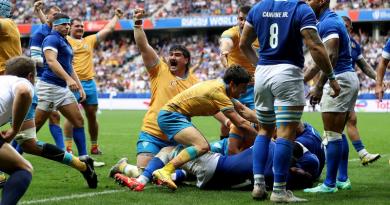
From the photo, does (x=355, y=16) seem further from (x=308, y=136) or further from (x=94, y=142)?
(x=308, y=136)

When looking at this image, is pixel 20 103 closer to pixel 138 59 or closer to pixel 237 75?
pixel 237 75

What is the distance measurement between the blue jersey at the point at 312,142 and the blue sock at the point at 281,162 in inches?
59.1

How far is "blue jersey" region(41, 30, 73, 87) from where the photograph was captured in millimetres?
9234

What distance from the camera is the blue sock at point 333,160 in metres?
6.94

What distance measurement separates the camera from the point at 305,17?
6156mm

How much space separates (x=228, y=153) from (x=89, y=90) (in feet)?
13.7

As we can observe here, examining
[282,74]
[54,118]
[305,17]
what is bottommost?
[54,118]

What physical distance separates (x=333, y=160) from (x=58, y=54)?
448cm

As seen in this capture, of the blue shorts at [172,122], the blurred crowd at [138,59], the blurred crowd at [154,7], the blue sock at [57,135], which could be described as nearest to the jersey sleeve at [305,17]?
the blue shorts at [172,122]

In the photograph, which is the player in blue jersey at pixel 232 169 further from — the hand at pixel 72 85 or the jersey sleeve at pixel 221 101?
the hand at pixel 72 85

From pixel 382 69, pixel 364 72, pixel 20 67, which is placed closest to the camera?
pixel 20 67

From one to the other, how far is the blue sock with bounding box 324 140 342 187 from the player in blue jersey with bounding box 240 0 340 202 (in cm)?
82

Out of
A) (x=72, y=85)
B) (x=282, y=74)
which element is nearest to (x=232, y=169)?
(x=282, y=74)

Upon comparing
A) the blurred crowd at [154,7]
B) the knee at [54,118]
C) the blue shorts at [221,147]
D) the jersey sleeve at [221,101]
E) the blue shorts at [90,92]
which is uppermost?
the jersey sleeve at [221,101]
